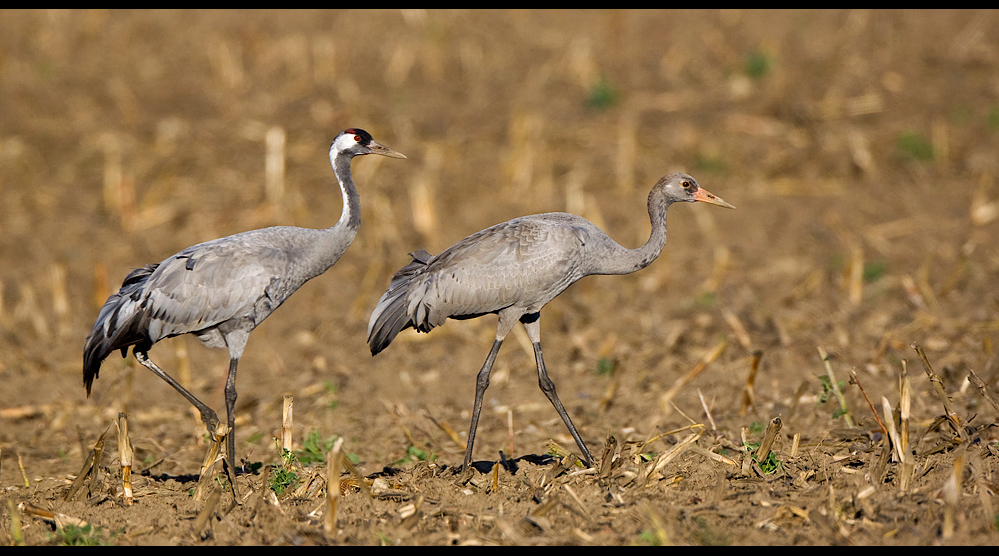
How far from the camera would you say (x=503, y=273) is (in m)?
6.03

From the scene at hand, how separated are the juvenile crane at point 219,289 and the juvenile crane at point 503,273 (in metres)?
0.56

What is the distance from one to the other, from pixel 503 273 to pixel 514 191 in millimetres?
5802

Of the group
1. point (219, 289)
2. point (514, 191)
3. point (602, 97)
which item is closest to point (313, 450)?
point (219, 289)

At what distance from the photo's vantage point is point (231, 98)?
14.7 meters

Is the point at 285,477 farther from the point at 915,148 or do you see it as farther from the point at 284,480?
the point at 915,148

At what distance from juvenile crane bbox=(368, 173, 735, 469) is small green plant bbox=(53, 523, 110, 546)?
1945mm

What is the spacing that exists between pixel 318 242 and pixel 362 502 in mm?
1796

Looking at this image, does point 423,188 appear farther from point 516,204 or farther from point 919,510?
point 919,510

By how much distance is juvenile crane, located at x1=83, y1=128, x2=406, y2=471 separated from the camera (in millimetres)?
6004

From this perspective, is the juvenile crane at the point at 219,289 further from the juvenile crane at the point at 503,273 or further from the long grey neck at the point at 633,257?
the long grey neck at the point at 633,257

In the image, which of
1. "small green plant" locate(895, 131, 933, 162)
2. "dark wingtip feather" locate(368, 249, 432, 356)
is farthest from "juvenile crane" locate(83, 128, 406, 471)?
"small green plant" locate(895, 131, 933, 162)

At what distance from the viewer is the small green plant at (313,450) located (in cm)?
639

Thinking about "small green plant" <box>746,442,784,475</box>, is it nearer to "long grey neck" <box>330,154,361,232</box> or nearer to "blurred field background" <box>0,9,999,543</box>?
"blurred field background" <box>0,9,999,543</box>

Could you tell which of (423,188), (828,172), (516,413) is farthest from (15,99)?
(828,172)
